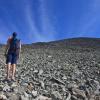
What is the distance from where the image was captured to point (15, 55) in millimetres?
14117

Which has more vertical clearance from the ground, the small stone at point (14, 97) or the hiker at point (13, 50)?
the hiker at point (13, 50)

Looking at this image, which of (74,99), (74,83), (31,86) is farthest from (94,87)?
(31,86)

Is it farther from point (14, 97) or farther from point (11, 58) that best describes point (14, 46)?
point (14, 97)

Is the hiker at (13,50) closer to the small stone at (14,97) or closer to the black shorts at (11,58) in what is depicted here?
the black shorts at (11,58)

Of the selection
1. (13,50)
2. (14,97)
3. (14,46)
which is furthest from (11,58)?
(14,97)

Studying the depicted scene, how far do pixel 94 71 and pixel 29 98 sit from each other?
7.09 m

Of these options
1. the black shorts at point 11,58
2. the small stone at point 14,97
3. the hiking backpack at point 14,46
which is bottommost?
the small stone at point 14,97

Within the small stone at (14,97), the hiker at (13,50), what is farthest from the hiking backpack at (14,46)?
the small stone at (14,97)

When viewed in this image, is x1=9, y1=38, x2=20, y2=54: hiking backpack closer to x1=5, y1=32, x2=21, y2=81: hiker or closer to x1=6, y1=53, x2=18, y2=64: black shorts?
x1=5, y1=32, x2=21, y2=81: hiker

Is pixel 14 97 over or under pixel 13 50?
under

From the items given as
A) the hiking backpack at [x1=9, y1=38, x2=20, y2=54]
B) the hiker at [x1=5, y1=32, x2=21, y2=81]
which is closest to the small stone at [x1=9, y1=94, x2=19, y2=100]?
the hiker at [x1=5, y1=32, x2=21, y2=81]

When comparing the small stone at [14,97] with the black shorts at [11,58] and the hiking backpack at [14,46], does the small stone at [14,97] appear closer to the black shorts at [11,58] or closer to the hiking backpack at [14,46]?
the black shorts at [11,58]

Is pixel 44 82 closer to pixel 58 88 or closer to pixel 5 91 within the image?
pixel 58 88

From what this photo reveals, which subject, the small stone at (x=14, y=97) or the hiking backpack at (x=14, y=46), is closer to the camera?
the small stone at (x=14, y=97)
